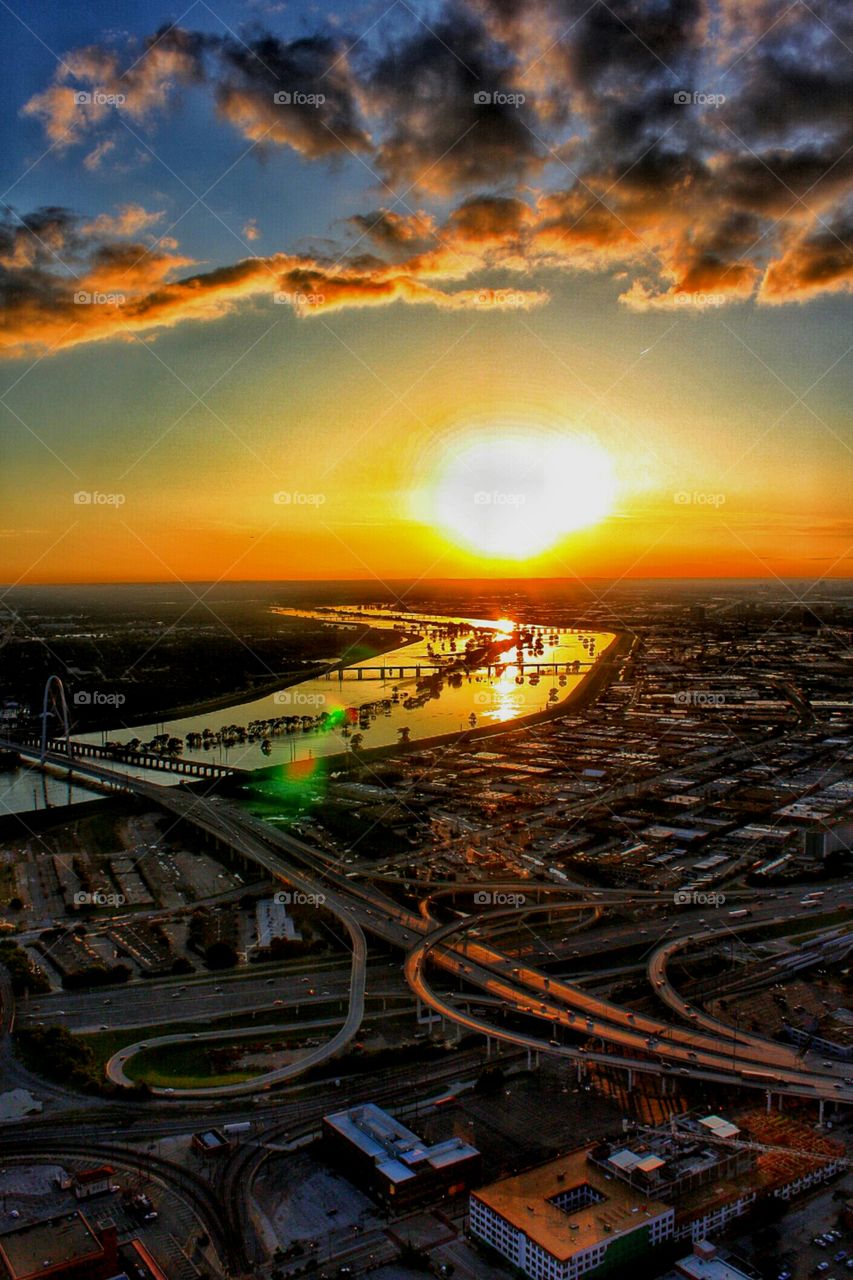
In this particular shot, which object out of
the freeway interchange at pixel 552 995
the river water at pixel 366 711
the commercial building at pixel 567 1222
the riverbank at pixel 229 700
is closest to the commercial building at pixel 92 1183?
the freeway interchange at pixel 552 995

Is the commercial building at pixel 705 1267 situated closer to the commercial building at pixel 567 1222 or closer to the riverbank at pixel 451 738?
the commercial building at pixel 567 1222

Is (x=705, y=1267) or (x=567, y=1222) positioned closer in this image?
(x=705, y=1267)

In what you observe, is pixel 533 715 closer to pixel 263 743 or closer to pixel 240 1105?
pixel 263 743

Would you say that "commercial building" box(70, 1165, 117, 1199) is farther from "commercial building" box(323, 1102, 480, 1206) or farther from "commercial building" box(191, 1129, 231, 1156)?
"commercial building" box(323, 1102, 480, 1206)

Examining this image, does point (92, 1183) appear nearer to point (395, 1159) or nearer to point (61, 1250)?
point (61, 1250)

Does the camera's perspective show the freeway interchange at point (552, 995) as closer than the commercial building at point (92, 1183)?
No

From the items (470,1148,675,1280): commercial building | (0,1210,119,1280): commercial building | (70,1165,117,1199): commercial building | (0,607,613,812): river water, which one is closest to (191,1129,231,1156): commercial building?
(70,1165,117,1199): commercial building

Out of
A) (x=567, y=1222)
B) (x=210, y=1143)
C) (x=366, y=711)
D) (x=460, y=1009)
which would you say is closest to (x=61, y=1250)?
(x=210, y=1143)
